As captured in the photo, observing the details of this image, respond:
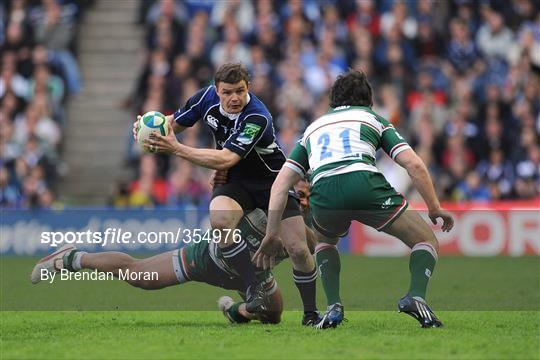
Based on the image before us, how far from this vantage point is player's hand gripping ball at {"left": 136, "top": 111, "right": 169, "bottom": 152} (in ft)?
30.8

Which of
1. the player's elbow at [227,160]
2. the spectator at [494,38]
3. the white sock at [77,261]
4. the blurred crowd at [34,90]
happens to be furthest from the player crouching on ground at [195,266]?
the spectator at [494,38]

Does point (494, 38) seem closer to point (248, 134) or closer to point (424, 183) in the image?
point (248, 134)

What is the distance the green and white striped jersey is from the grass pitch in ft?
4.03

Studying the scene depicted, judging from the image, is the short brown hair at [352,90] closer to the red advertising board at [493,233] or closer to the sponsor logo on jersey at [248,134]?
the sponsor logo on jersey at [248,134]

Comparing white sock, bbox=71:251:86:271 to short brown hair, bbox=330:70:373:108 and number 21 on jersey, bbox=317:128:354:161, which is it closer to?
number 21 on jersey, bbox=317:128:354:161

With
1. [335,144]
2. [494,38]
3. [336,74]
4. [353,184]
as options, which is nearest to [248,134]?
[335,144]

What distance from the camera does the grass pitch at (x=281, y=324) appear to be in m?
7.66

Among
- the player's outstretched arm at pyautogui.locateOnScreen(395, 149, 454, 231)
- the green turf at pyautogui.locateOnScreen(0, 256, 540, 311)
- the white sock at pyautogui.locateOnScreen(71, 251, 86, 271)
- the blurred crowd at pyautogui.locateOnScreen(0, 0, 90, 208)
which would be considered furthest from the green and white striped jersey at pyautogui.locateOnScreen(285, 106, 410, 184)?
the blurred crowd at pyautogui.locateOnScreen(0, 0, 90, 208)

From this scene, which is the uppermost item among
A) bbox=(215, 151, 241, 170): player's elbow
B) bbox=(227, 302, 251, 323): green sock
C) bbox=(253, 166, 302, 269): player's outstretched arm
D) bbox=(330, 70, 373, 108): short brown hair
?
bbox=(330, 70, 373, 108): short brown hair

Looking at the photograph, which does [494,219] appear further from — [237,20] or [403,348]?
[403,348]

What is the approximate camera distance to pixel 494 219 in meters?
17.7

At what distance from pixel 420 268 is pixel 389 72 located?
11666 millimetres

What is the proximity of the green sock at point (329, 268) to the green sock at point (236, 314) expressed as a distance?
0.88 m

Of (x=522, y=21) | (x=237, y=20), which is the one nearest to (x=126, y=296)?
(x=237, y=20)
